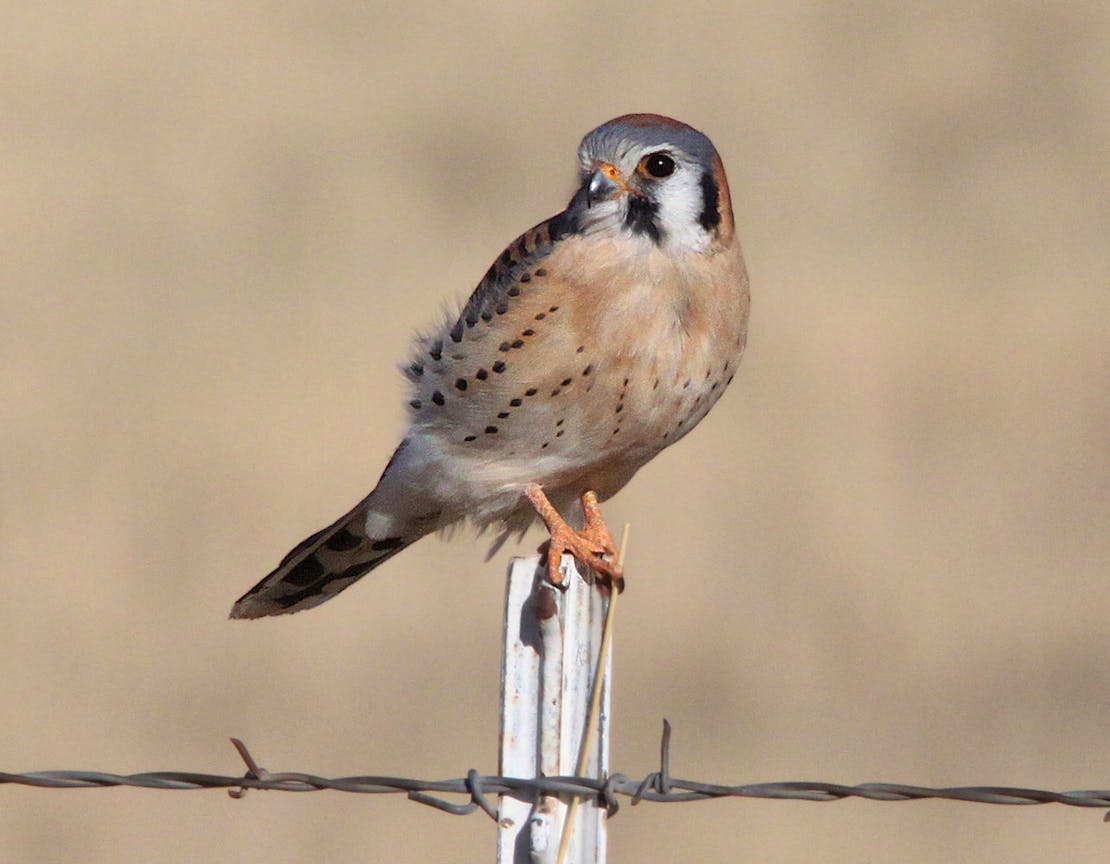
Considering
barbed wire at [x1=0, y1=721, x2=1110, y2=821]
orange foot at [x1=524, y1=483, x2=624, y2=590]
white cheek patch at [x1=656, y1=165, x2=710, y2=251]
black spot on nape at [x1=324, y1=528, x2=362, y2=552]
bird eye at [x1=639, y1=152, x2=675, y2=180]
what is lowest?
barbed wire at [x1=0, y1=721, x2=1110, y2=821]

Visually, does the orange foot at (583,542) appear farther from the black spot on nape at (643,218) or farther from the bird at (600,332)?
the black spot on nape at (643,218)

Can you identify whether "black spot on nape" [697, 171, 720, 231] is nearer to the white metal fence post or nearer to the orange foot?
the orange foot

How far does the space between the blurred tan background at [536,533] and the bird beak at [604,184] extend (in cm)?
269

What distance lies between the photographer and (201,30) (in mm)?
10469

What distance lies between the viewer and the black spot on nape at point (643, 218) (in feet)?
15.7

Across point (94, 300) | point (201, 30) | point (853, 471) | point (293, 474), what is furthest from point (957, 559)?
point (201, 30)

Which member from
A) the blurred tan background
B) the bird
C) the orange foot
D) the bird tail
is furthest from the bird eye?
the blurred tan background

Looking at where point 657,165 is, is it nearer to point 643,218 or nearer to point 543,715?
point 643,218

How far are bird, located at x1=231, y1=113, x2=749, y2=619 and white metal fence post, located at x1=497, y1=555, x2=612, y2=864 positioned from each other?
1080mm

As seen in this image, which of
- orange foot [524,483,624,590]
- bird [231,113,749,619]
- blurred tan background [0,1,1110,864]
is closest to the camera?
orange foot [524,483,624,590]

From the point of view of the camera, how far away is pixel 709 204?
15.9 ft

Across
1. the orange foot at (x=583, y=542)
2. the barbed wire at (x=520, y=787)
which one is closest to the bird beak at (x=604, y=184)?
the orange foot at (x=583, y=542)

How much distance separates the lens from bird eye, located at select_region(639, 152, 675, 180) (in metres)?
4.79

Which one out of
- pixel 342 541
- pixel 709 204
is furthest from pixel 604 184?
pixel 342 541
